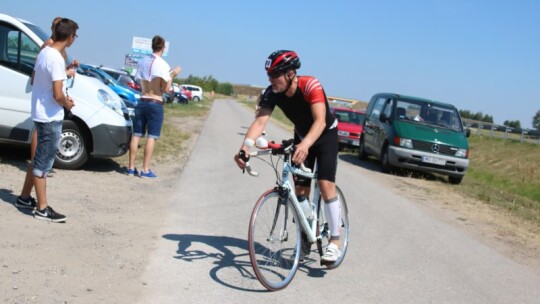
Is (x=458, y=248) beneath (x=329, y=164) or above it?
beneath

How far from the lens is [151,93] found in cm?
926

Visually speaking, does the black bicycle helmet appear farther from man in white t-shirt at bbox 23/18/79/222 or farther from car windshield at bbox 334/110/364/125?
car windshield at bbox 334/110/364/125

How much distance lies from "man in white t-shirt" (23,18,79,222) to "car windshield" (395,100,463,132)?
10.9 metres

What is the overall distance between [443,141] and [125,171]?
26.9 ft

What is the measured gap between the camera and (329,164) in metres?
5.22

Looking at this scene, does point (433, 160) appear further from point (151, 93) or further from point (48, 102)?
point (48, 102)

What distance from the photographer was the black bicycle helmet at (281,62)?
189 inches

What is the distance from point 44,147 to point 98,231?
99cm

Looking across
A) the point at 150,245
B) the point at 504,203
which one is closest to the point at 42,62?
the point at 150,245

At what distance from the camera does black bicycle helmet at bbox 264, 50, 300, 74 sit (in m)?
4.81

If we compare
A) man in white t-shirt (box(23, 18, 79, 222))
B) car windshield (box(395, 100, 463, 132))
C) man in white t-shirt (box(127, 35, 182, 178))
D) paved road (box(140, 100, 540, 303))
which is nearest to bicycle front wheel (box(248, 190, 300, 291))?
paved road (box(140, 100, 540, 303))

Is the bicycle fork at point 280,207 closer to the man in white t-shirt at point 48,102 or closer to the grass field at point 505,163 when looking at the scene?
the man in white t-shirt at point 48,102

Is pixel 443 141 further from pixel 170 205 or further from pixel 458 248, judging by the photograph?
pixel 170 205

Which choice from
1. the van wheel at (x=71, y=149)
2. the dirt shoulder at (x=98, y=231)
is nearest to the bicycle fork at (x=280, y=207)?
the dirt shoulder at (x=98, y=231)
